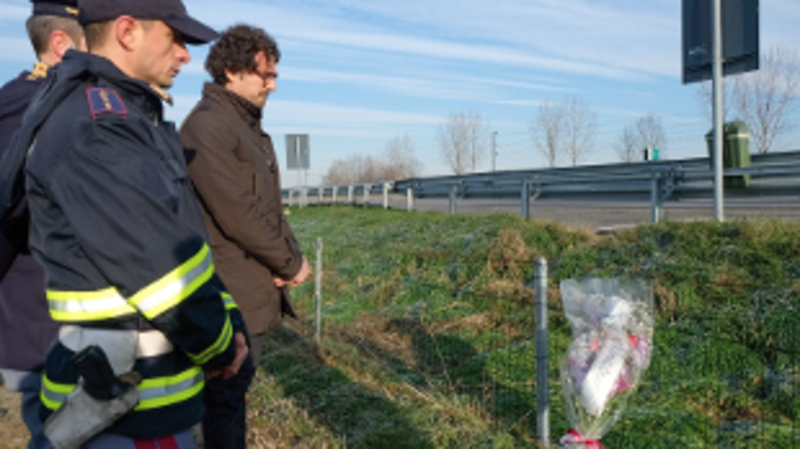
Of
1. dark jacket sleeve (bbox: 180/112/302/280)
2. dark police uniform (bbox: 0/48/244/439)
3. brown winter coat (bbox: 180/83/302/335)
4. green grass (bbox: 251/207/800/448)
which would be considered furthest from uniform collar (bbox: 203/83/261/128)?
green grass (bbox: 251/207/800/448)

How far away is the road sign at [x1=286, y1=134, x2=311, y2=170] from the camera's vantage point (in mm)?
23484

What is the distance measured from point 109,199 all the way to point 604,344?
6.48ft

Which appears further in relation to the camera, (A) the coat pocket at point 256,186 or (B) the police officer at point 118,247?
(A) the coat pocket at point 256,186

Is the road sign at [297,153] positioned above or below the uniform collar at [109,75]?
above

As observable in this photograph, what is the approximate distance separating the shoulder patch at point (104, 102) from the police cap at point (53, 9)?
1144mm

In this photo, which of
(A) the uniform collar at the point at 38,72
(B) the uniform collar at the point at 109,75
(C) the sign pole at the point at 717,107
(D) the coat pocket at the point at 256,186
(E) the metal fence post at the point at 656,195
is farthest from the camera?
(E) the metal fence post at the point at 656,195

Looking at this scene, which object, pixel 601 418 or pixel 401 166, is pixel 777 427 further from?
pixel 401 166

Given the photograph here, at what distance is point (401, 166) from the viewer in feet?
170

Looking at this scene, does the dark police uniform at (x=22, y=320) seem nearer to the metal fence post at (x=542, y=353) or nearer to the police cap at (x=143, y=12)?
the police cap at (x=143, y=12)

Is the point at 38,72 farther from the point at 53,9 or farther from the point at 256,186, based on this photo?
the point at 256,186

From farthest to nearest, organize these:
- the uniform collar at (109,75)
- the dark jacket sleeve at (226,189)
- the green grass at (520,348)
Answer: the green grass at (520,348)
the dark jacket sleeve at (226,189)
the uniform collar at (109,75)

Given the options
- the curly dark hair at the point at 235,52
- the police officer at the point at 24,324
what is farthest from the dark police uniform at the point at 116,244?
the curly dark hair at the point at 235,52

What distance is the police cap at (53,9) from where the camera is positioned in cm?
290

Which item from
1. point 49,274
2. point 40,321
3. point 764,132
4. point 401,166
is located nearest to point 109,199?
point 49,274
